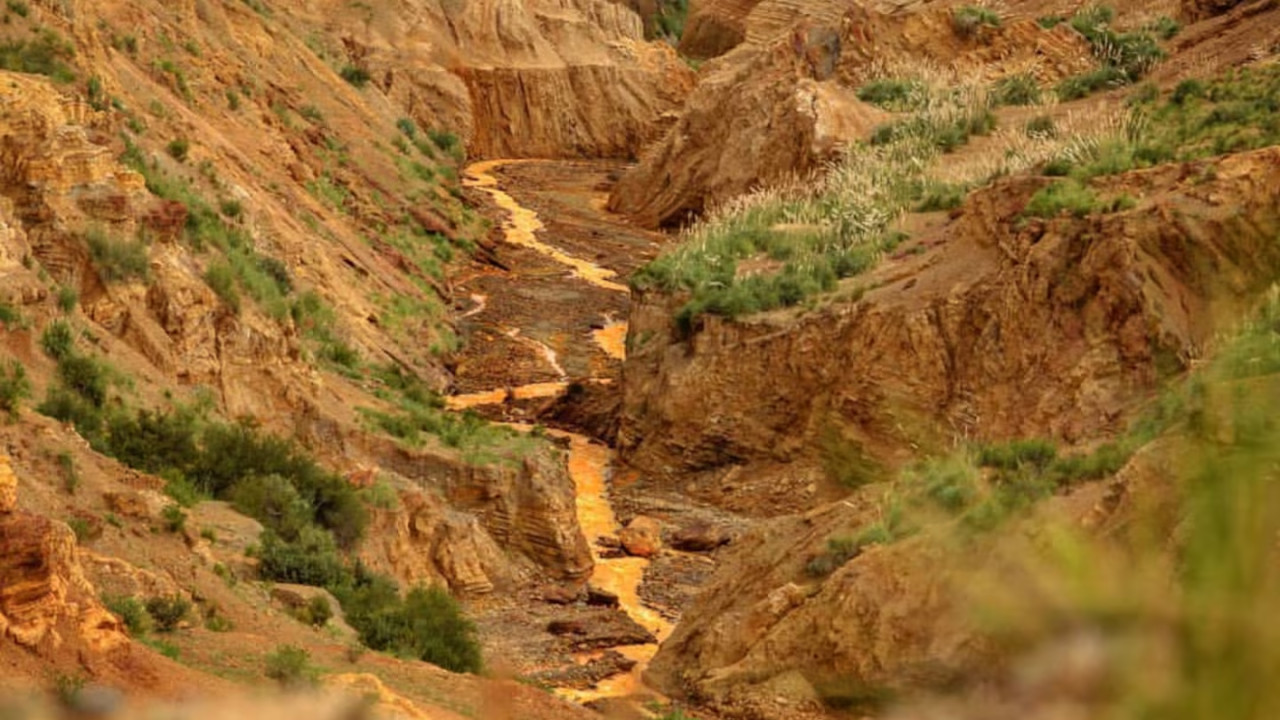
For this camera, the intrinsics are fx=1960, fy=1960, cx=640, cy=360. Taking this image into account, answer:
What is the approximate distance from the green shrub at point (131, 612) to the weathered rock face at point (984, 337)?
8.68m

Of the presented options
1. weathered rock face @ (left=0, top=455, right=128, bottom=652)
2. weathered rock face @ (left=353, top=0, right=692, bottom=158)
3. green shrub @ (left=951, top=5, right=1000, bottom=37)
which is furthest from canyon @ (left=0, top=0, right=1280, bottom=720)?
weathered rock face @ (left=353, top=0, right=692, bottom=158)

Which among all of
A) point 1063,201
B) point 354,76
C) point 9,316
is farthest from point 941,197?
point 354,76

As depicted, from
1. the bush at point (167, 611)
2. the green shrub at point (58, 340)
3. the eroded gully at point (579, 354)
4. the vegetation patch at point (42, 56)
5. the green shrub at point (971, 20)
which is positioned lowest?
the eroded gully at point (579, 354)

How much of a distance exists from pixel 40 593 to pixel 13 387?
18.6 ft

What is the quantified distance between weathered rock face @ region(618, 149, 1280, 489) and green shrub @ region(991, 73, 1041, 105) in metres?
7.39

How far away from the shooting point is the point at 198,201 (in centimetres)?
2256

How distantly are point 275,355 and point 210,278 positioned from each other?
1.07 meters

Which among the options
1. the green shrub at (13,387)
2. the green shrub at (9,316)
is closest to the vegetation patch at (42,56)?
the green shrub at (9,316)

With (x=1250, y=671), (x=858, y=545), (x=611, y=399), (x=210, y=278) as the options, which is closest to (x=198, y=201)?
(x=210, y=278)

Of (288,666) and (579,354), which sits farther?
(579,354)

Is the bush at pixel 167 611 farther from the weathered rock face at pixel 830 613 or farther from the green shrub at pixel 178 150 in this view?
the green shrub at pixel 178 150

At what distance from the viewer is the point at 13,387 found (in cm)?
1462

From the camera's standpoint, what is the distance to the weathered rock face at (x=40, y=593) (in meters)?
9.21

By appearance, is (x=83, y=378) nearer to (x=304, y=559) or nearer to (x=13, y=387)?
(x=13, y=387)
